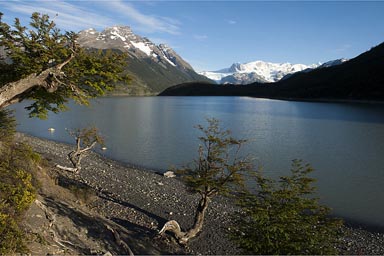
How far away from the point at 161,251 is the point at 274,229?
7.75 metres

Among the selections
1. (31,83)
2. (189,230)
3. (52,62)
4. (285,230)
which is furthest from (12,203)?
(189,230)

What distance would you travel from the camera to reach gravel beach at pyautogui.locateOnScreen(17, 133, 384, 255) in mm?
19672

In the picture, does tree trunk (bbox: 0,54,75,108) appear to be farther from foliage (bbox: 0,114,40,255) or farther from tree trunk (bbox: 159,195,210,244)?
tree trunk (bbox: 159,195,210,244)

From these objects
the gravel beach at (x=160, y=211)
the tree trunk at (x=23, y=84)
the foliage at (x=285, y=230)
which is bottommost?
the gravel beach at (x=160, y=211)

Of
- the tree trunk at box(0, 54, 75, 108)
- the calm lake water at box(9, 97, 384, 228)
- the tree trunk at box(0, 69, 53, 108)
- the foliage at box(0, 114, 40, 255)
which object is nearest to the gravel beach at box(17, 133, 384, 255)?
the calm lake water at box(9, 97, 384, 228)

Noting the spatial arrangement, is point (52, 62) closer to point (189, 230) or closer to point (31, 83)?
point (31, 83)

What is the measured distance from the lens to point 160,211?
80.9 ft

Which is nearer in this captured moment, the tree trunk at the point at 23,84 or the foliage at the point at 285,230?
the foliage at the point at 285,230

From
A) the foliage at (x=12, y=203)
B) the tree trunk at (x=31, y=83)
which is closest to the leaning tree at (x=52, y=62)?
the tree trunk at (x=31, y=83)

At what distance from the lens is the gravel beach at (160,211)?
19.7 meters

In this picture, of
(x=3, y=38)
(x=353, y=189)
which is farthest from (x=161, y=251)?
(x=353, y=189)

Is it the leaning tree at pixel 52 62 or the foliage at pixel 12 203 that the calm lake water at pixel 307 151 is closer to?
the leaning tree at pixel 52 62

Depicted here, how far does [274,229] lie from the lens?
12992mm

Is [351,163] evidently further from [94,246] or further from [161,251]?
[94,246]
